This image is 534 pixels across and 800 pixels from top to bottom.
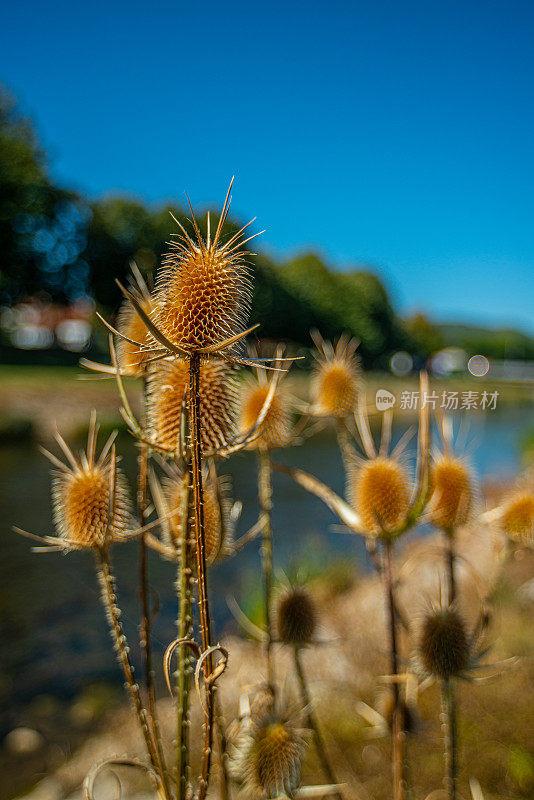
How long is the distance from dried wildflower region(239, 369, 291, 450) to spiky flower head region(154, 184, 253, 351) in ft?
2.92

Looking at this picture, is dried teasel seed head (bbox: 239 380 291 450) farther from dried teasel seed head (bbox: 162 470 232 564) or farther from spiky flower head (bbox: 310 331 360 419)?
dried teasel seed head (bbox: 162 470 232 564)

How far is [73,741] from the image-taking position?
4.41 metres

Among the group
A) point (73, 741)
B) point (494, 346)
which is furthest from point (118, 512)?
point (494, 346)

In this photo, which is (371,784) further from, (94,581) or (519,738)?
(94,581)

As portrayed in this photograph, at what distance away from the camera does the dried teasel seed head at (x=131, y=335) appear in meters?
1.24

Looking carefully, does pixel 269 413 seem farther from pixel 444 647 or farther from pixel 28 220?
pixel 28 220

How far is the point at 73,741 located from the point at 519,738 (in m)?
3.55

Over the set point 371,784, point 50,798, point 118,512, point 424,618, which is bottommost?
point 50,798

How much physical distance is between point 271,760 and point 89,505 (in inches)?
39.5

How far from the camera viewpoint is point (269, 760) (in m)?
1.59

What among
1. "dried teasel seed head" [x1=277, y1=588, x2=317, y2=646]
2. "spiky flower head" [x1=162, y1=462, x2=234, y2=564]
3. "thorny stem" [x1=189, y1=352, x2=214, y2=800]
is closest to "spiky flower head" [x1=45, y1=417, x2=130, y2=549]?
"spiky flower head" [x1=162, y1=462, x2=234, y2=564]

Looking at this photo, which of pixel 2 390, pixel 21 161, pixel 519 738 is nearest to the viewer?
pixel 519 738

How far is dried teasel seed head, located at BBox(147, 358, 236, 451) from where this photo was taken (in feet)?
3.76

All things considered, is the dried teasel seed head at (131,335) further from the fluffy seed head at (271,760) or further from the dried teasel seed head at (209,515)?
the fluffy seed head at (271,760)
